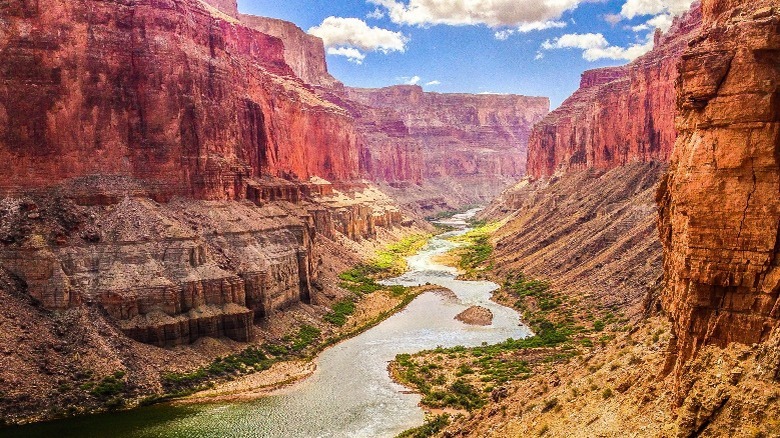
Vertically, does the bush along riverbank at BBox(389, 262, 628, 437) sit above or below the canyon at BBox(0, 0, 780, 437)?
below

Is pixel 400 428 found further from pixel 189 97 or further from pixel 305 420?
pixel 189 97

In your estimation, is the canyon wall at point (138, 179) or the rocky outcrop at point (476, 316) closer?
the canyon wall at point (138, 179)

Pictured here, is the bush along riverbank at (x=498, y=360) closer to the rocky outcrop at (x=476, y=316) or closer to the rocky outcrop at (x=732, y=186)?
the rocky outcrop at (x=476, y=316)

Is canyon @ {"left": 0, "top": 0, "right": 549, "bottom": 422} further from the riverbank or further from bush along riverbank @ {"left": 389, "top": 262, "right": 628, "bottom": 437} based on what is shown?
bush along riverbank @ {"left": 389, "top": 262, "right": 628, "bottom": 437}

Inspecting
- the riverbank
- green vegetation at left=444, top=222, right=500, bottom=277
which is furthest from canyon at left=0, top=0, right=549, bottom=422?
green vegetation at left=444, top=222, right=500, bottom=277

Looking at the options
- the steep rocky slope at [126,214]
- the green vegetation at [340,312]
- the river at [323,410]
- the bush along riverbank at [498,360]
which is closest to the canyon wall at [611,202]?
the bush along riverbank at [498,360]

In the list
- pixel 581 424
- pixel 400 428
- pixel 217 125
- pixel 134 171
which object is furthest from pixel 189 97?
pixel 581 424

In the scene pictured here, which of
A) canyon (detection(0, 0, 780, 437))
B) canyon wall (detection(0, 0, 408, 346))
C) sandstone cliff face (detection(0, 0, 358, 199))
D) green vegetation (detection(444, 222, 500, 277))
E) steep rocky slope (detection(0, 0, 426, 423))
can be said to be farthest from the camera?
green vegetation (detection(444, 222, 500, 277))
